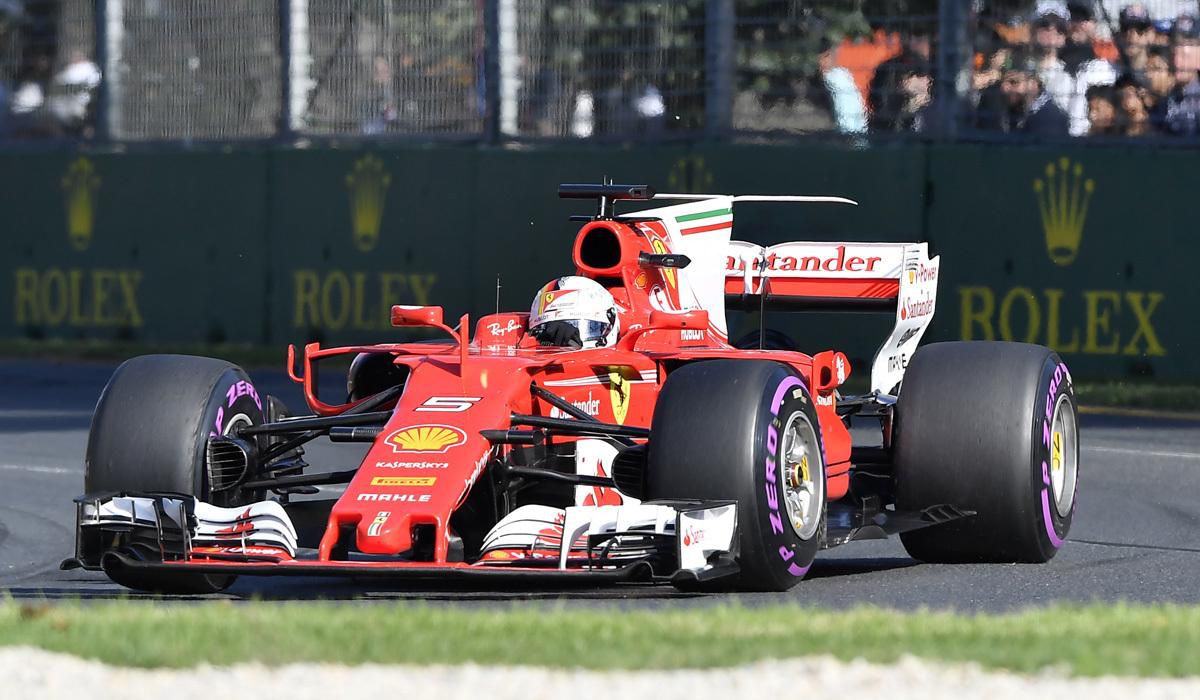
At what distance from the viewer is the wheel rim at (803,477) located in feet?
23.8

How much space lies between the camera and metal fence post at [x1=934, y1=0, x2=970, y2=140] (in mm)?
14781

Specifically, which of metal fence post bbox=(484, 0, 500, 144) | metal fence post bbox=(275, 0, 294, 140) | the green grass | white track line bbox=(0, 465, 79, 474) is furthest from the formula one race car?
metal fence post bbox=(275, 0, 294, 140)

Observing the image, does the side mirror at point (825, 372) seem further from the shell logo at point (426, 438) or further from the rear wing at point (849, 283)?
the shell logo at point (426, 438)

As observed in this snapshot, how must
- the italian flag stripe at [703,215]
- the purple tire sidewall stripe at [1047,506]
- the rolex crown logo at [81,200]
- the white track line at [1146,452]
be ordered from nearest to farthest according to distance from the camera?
the purple tire sidewall stripe at [1047,506] → the italian flag stripe at [703,215] → the white track line at [1146,452] → the rolex crown logo at [81,200]

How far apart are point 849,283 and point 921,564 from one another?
150cm

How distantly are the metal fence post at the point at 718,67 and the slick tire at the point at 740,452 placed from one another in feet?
28.9

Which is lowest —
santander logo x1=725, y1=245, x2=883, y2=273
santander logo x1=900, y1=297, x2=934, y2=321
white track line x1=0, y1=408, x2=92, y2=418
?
white track line x1=0, y1=408, x2=92, y2=418

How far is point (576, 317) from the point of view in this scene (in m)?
8.11

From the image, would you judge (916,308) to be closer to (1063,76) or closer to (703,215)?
(703,215)

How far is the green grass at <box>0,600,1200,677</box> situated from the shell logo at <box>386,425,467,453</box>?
101cm

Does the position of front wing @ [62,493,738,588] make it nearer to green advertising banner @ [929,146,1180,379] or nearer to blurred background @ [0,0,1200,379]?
green advertising banner @ [929,146,1180,379]

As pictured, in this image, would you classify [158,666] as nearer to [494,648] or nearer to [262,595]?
[494,648]

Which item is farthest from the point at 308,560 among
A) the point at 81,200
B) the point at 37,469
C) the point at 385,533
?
the point at 81,200

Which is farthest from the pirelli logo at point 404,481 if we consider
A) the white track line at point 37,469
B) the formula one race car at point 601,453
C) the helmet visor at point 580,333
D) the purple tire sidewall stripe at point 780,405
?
the white track line at point 37,469
